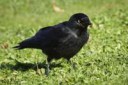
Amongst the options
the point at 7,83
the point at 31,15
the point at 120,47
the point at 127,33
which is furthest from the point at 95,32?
the point at 31,15

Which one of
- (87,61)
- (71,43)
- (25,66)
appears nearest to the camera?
(71,43)

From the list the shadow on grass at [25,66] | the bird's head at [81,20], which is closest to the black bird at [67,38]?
the bird's head at [81,20]

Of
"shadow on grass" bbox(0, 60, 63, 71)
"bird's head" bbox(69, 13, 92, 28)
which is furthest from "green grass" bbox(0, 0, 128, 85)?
"bird's head" bbox(69, 13, 92, 28)

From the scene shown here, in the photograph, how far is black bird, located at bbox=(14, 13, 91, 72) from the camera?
10.4 meters

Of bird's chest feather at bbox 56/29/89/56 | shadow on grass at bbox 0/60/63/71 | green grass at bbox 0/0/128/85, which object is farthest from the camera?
shadow on grass at bbox 0/60/63/71

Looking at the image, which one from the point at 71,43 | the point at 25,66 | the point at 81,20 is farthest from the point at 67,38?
the point at 25,66

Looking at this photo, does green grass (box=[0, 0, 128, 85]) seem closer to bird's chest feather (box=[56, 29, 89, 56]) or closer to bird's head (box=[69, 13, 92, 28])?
bird's chest feather (box=[56, 29, 89, 56])

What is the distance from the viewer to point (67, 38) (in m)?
10.4

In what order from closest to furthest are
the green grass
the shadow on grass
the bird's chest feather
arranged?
the green grass < the bird's chest feather < the shadow on grass

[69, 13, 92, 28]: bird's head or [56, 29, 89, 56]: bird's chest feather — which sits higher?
[69, 13, 92, 28]: bird's head

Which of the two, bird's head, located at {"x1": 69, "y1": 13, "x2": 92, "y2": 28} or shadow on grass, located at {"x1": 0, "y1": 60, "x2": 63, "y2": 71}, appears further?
shadow on grass, located at {"x1": 0, "y1": 60, "x2": 63, "y2": 71}

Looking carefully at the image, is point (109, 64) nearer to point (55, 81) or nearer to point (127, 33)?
point (55, 81)

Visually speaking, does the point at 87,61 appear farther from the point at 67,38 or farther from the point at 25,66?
the point at 25,66

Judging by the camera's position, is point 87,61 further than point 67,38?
Yes
